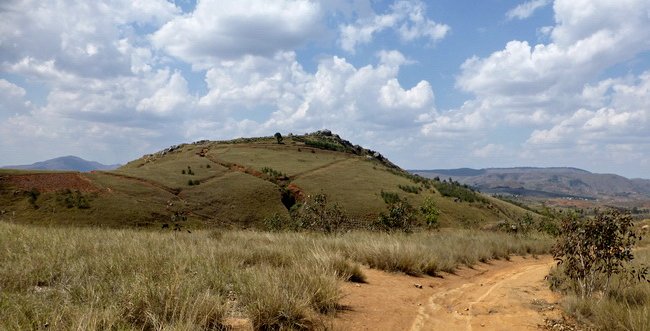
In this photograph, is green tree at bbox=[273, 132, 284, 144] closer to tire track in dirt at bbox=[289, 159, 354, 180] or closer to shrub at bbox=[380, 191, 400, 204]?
tire track in dirt at bbox=[289, 159, 354, 180]

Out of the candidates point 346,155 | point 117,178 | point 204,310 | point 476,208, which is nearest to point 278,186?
point 117,178

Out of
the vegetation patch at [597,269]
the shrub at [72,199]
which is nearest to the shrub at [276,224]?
the shrub at [72,199]

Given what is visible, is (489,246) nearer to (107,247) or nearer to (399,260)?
(399,260)

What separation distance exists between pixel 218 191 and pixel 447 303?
74374mm

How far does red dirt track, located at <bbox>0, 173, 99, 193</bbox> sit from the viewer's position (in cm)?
6456

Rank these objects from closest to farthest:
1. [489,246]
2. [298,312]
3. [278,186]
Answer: [298,312] → [489,246] → [278,186]

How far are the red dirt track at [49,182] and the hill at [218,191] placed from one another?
0.13 m

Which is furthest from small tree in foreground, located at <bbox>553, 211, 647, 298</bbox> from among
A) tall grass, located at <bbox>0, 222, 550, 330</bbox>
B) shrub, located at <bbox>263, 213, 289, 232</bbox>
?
shrub, located at <bbox>263, 213, 289, 232</bbox>

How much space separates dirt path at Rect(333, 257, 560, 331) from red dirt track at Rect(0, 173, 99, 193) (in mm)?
67769

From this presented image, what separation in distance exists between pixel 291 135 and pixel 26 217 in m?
120

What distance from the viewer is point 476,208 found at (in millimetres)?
96750

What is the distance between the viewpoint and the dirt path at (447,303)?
23.9 feet

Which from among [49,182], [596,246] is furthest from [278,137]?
[596,246]

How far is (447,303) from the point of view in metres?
8.96
